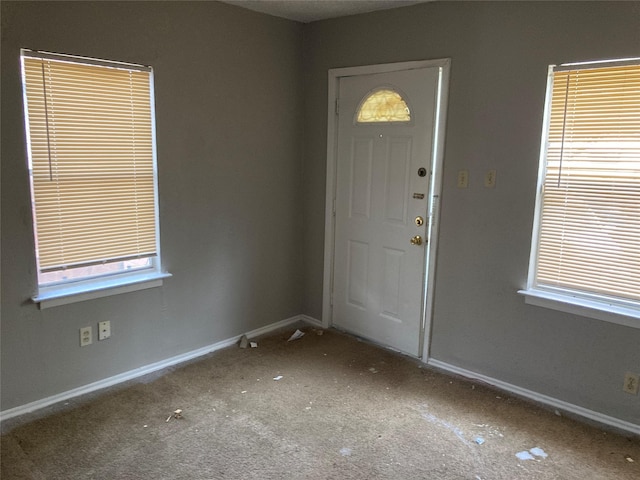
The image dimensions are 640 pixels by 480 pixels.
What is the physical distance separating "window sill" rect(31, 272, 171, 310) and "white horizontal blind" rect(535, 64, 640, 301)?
7.87 ft

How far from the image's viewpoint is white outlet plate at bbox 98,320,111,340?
2.88m

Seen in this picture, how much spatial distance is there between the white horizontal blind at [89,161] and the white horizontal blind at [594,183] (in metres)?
2.39

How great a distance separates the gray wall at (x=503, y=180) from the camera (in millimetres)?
2561

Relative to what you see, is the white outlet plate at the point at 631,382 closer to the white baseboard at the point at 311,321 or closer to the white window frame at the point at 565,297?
the white window frame at the point at 565,297

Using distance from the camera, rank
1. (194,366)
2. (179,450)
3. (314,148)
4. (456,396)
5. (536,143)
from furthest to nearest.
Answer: (314,148) → (194,366) → (456,396) → (536,143) → (179,450)

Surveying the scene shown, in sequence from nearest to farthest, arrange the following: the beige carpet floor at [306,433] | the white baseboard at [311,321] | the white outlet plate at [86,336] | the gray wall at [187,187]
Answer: the beige carpet floor at [306,433] → the gray wall at [187,187] → the white outlet plate at [86,336] → the white baseboard at [311,321]

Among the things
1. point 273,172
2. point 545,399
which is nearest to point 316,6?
point 273,172

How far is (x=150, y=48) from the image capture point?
2863mm

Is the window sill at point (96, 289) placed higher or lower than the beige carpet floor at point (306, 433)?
higher

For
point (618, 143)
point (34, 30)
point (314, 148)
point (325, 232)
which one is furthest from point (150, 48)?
point (618, 143)

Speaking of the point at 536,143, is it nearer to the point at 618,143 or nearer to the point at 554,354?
the point at 618,143

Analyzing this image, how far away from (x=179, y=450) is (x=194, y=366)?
35.4 inches

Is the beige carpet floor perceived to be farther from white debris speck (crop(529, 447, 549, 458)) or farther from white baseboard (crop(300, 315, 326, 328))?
white baseboard (crop(300, 315, 326, 328))

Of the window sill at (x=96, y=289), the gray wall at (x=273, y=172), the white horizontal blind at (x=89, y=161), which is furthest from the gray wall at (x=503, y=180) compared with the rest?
the window sill at (x=96, y=289)
